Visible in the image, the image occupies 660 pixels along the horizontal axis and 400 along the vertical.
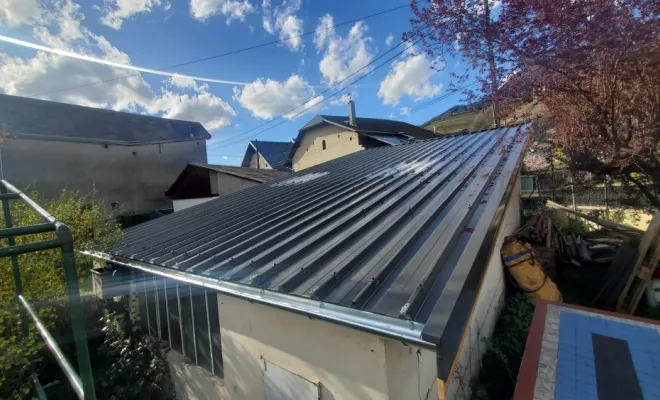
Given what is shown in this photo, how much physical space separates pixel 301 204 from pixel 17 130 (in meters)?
20.6

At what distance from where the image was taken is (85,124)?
20.4m

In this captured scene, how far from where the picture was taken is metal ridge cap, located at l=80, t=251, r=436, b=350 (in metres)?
1.65

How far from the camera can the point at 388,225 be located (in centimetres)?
321

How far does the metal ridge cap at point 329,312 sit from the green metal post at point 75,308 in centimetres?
97

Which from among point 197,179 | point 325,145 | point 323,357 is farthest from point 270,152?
point 323,357

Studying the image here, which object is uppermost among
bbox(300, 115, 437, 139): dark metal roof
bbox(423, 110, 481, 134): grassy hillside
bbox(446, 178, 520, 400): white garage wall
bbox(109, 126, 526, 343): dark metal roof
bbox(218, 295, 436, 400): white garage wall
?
bbox(423, 110, 481, 134): grassy hillside

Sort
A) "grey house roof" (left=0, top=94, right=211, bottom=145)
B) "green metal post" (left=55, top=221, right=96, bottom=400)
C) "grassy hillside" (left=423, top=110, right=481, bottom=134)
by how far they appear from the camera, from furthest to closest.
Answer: "grassy hillside" (left=423, top=110, right=481, bottom=134)
"grey house roof" (left=0, top=94, right=211, bottom=145)
"green metal post" (left=55, top=221, right=96, bottom=400)

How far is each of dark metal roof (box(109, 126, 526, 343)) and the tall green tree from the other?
72 centimetres

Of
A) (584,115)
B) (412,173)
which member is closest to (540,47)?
(584,115)

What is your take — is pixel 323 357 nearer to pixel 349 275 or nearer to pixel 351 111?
pixel 349 275

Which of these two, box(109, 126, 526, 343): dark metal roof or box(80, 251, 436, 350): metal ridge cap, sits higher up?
box(109, 126, 526, 343): dark metal roof

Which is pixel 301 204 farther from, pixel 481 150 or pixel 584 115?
pixel 584 115

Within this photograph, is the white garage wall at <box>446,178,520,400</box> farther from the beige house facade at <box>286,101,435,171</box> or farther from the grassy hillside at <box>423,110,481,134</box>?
the grassy hillside at <box>423,110,481,134</box>

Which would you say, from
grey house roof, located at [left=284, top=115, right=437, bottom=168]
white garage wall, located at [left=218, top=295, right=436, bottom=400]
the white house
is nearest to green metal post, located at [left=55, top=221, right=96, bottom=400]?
white garage wall, located at [left=218, top=295, right=436, bottom=400]
